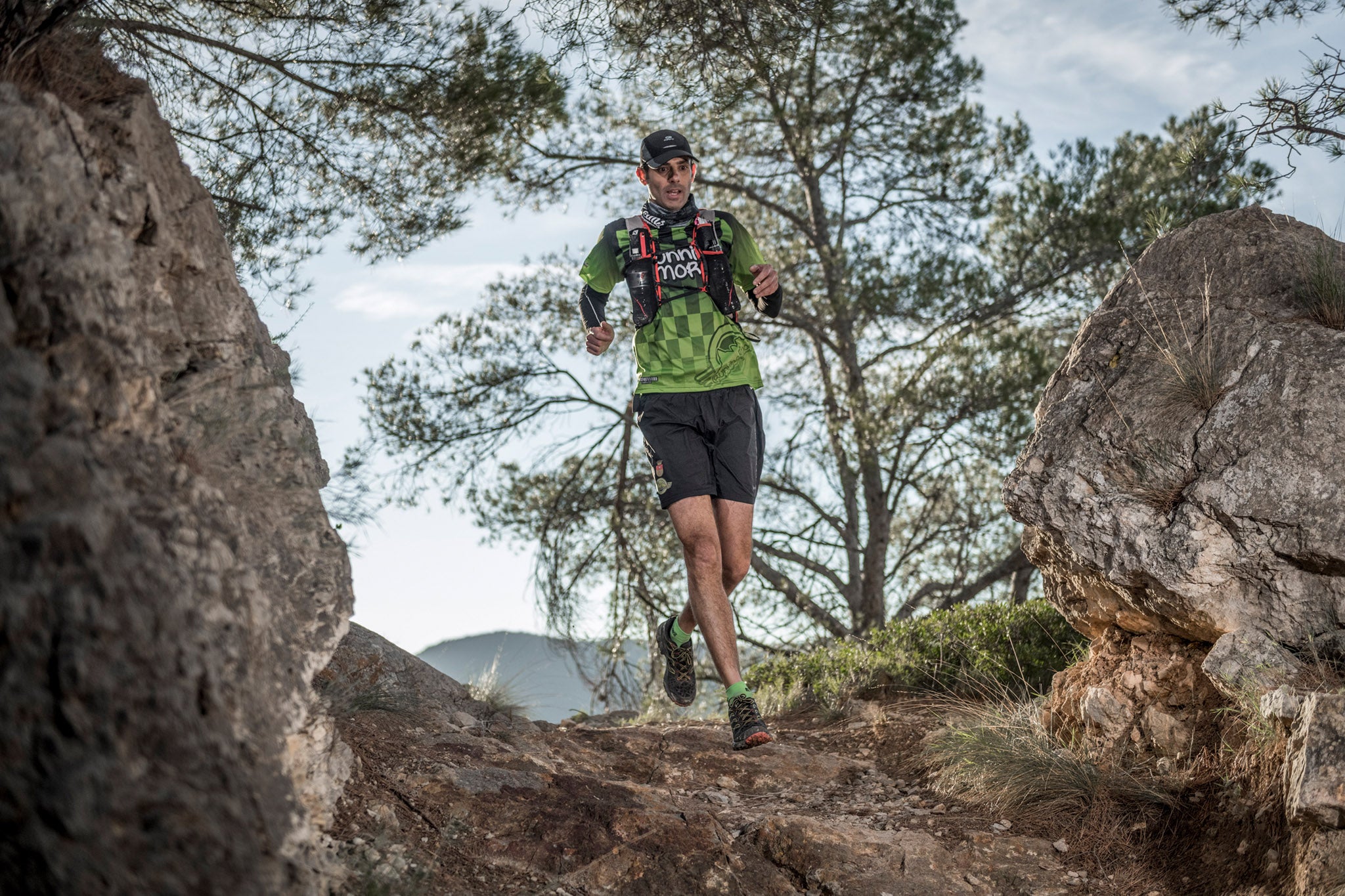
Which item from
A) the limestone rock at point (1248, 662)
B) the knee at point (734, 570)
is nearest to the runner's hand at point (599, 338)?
the knee at point (734, 570)

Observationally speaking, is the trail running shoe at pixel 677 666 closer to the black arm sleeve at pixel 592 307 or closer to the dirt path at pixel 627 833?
the dirt path at pixel 627 833

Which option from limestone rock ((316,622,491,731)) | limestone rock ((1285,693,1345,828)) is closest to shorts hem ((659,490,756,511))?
limestone rock ((316,622,491,731))

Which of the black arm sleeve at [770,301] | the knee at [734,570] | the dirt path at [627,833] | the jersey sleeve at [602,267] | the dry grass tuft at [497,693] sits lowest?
the dirt path at [627,833]

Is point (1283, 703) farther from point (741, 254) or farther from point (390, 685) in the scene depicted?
point (390, 685)

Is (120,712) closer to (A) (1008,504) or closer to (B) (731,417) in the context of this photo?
(B) (731,417)

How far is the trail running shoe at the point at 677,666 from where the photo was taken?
486 cm

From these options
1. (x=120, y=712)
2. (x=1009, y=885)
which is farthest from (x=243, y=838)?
(x=1009, y=885)

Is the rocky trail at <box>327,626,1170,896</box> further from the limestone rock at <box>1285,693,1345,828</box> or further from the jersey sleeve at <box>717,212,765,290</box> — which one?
the jersey sleeve at <box>717,212,765,290</box>

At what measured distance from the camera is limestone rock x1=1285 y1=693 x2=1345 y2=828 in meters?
2.95

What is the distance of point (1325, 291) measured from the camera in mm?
3994

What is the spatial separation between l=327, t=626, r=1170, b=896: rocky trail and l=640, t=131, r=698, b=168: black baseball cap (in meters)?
2.63

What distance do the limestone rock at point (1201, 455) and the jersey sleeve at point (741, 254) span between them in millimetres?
1502

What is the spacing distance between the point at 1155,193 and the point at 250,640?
9911mm

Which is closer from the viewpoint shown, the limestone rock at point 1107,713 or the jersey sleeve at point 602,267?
the limestone rock at point 1107,713
